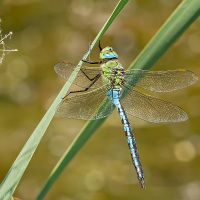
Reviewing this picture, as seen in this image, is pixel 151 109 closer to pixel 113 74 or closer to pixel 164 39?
pixel 113 74

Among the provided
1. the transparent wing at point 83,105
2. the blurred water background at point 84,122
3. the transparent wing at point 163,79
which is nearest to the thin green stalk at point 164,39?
the transparent wing at point 83,105

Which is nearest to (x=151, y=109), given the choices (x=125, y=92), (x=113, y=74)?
(x=125, y=92)

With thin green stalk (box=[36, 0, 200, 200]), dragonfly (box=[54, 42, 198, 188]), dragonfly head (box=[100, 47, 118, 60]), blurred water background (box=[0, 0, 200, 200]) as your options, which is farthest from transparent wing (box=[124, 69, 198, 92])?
blurred water background (box=[0, 0, 200, 200])

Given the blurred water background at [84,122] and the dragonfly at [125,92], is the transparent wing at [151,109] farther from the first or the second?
the blurred water background at [84,122]

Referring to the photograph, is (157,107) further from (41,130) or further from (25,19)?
(25,19)

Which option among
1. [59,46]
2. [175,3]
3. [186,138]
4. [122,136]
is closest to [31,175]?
[122,136]

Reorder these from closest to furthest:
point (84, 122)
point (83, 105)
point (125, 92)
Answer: point (83, 105), point (125, 92), point (84, 122)

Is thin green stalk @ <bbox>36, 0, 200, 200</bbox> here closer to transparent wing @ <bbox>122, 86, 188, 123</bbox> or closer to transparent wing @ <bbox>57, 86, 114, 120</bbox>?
transparent wing @ <bbox>57, 86, 114, 120</bbox>

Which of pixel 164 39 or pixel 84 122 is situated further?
pixel 84 122
